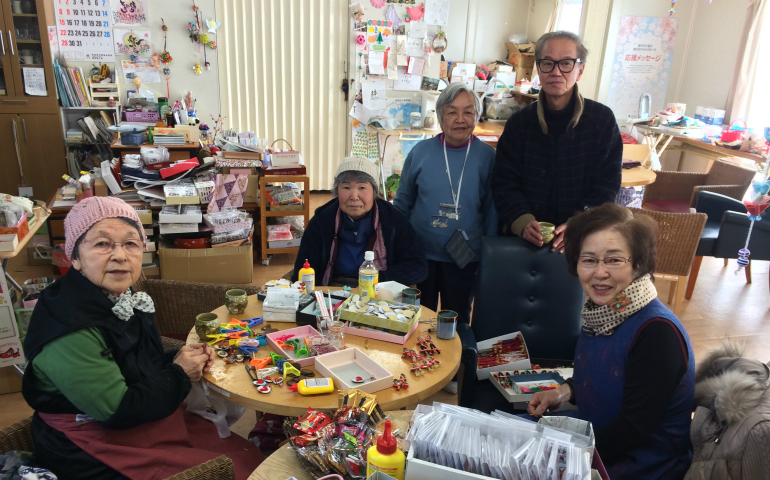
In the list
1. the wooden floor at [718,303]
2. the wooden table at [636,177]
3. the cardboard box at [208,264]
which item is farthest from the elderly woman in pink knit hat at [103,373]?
the wooden table at [636,177]

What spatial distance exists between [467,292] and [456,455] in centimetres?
170

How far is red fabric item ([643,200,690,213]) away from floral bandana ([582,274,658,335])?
3.33 m

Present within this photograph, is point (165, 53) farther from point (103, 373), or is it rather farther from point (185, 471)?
point (185, 471)

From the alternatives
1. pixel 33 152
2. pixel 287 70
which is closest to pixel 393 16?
pixel 287 70

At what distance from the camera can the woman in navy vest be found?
1.44m

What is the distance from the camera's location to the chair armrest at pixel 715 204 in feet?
13.1

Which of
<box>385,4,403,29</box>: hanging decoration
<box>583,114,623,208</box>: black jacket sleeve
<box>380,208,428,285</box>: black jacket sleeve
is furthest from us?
<box>385,4,403,29</box>: hanging decoration

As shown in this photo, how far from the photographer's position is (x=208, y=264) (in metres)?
3.96

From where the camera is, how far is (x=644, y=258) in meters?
1.53

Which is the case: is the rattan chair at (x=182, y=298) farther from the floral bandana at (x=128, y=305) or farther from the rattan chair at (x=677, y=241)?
the rattan chair at (x=677, y=241)

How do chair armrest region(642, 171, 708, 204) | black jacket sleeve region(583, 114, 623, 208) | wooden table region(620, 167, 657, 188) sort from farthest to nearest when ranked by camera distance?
chair armrest region(642, 171, 708, 204) → wooden table region(620, 167, 657, 188) → black jacket sleeve region(583, 114, 623, 208)

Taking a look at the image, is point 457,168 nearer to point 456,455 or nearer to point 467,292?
point 467,292

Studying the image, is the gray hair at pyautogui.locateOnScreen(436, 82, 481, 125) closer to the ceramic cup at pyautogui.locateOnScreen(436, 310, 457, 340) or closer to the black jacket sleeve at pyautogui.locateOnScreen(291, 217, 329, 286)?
the black jacket sleeve at pyautogui.locateOnScreen(291, 217, 329, 286)

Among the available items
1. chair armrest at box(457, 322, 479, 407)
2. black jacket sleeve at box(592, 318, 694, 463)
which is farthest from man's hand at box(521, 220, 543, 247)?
black jacket sleeve at box(592, 318, 694, 463)
